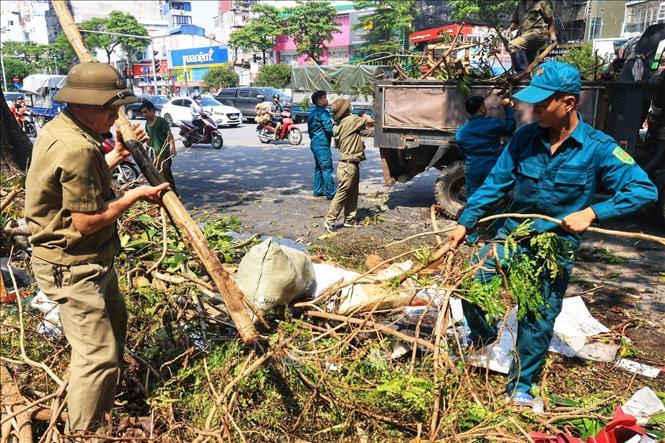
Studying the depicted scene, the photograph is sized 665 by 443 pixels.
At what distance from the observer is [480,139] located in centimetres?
508

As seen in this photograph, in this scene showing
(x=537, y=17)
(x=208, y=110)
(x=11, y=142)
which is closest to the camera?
(x=537, y=17)

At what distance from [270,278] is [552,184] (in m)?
1.74

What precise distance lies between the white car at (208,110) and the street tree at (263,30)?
31.0 m

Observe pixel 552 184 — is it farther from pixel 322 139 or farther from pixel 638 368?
pixel 322 139

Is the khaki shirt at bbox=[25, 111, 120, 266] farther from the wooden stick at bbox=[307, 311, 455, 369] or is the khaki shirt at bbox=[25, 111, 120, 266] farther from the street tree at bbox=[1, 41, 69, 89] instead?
the street tree at bbox=[1, 41, 69, 89]

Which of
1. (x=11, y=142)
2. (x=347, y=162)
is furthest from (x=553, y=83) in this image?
(x=11, y=142)

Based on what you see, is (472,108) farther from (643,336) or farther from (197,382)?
(197,382)

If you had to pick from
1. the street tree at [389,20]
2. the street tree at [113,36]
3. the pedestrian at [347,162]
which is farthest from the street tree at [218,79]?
the pedestrian at [347,162]

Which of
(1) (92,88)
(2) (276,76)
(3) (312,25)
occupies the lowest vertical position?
(1) (92,88)

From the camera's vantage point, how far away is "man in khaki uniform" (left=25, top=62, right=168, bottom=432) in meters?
2.28

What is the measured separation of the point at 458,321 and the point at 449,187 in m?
3.80

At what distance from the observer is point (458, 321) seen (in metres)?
3.60

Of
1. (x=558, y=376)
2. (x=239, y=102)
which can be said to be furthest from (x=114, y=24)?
(x=558, y=376)

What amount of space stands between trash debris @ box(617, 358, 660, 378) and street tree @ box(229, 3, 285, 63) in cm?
5159
